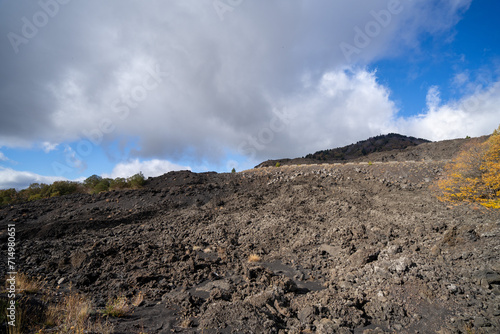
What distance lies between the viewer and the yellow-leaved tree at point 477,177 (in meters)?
11.3

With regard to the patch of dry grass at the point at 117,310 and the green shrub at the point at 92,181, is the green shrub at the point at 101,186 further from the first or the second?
the patch of dry grass at the point at 117,310

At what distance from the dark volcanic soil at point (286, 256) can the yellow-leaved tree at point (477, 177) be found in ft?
4.04

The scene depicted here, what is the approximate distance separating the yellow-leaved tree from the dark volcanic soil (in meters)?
1.23

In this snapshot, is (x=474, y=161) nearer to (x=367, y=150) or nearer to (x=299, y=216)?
(x=299, y=216)

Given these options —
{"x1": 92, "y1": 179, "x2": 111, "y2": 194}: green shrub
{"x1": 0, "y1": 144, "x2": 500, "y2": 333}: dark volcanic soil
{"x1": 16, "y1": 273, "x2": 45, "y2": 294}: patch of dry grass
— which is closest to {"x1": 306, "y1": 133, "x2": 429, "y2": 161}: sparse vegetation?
{"x1": 0, "y1": 144, "x2": 500, "y2": 333}: dark volcanic soil

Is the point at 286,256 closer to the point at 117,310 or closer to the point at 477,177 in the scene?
the point at 117,310

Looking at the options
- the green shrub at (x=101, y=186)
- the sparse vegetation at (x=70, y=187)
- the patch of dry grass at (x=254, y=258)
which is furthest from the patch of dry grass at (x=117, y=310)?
the green shrub at (x=101, y=186)

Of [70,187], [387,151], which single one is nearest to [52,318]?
[70,187]

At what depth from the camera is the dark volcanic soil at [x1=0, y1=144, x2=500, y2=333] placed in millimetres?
5000

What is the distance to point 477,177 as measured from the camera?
12133 mm

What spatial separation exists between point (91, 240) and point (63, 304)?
6612 mm

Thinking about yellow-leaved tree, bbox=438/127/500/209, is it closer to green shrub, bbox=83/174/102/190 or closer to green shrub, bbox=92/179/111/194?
green shrub, bbox=92/179/111/194

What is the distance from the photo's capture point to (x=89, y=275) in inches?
297

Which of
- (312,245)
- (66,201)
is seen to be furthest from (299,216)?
(66,201)
